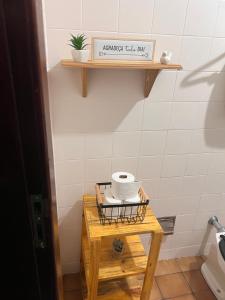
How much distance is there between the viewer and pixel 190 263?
1669 mm

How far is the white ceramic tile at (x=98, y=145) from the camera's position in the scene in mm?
1182

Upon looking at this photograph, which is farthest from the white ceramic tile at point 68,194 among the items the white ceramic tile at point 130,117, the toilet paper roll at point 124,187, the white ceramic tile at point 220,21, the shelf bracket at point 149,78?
the white ceramic tile at point 220,21

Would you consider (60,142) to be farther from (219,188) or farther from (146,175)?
(219,188)

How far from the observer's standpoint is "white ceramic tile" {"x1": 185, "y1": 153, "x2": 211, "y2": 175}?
135cm

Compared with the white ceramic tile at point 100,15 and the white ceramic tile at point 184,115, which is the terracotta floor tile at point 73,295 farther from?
the white ceramic tile at point 100,15

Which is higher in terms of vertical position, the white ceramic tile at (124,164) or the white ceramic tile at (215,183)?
the white ceramic tile at (124,164)

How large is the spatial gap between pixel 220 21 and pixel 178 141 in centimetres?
58

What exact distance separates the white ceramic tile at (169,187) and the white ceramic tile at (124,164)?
209 mm

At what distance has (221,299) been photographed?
4.52ft

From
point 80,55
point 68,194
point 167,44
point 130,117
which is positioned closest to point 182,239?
point 68,194

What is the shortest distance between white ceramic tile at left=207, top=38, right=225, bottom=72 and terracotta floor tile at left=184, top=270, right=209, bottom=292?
1.28m

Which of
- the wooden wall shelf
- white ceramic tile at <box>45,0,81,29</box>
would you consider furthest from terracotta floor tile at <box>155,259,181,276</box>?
white ceramic tile at <box>45,0,81,29</box>

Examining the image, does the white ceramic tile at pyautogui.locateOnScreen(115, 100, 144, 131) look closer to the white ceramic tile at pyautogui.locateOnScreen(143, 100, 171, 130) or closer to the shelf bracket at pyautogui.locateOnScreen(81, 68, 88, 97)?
the white ceramic tile at pyautogui.locateOnScreen(143, 100, 171, 130)

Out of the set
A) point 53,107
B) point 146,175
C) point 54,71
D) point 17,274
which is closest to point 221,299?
point 146,175
